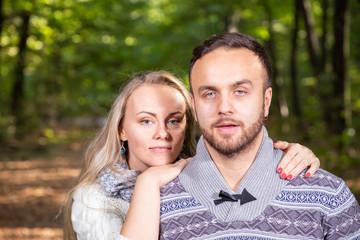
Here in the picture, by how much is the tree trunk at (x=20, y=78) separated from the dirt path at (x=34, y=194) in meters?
2.45

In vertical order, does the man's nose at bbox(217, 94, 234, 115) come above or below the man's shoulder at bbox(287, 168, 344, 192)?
above

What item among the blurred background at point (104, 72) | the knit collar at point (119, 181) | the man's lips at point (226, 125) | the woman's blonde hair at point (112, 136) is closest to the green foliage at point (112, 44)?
the blurred background at point (104, 72)

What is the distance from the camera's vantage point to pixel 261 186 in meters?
2.12

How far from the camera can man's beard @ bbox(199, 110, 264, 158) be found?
214 centimetres

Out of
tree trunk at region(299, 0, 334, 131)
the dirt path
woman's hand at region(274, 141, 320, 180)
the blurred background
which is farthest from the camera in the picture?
tree trunk at region(299, 0, 334, 131)

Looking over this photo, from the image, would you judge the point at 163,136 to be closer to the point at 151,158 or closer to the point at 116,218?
the point at 151,158

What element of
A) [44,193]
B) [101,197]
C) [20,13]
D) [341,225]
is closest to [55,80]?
[20,13]

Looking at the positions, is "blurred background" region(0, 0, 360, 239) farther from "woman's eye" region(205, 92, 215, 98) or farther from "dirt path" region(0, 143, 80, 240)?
"woman's eye" region(205, 92, 215, 98)

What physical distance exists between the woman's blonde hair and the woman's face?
7 cm

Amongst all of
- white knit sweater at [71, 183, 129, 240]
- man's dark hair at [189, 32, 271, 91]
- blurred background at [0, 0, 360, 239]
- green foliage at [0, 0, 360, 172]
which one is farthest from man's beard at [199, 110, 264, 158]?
green foliage at [0, 0, 360, 172]

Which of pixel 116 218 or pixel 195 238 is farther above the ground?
pixel 195 238

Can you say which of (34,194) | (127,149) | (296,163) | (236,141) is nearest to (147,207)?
(236,141)

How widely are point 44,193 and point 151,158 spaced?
23.7 ft

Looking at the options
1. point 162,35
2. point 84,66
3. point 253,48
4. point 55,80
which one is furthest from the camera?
point 55,80
